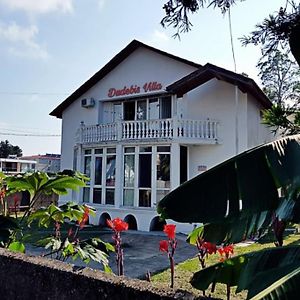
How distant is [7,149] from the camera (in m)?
73.8

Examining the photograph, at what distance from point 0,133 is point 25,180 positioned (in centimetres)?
5339

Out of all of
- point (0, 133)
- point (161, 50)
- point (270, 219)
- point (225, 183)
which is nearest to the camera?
point (225, 183)

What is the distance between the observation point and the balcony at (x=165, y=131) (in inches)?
616

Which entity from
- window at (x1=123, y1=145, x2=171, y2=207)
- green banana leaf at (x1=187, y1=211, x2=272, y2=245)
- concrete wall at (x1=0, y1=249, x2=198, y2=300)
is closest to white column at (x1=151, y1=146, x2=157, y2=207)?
window at (x1=123, y1=145, x2=171, y2=207)

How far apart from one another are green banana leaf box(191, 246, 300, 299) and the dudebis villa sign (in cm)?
1480

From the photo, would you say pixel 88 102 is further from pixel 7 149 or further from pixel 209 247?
pixel 7 149

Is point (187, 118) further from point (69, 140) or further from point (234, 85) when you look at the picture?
point (69, 140)

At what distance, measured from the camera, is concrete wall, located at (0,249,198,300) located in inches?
110

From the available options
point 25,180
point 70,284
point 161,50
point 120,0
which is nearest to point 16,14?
point 120,0

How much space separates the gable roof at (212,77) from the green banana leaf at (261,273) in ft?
39.9

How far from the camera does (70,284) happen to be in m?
3.23

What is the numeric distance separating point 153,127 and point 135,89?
9.08ft

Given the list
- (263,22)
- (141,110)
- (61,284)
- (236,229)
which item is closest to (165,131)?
(141,110)

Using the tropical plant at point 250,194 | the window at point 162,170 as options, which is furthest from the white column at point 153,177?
the tropical plant at point 250,194
